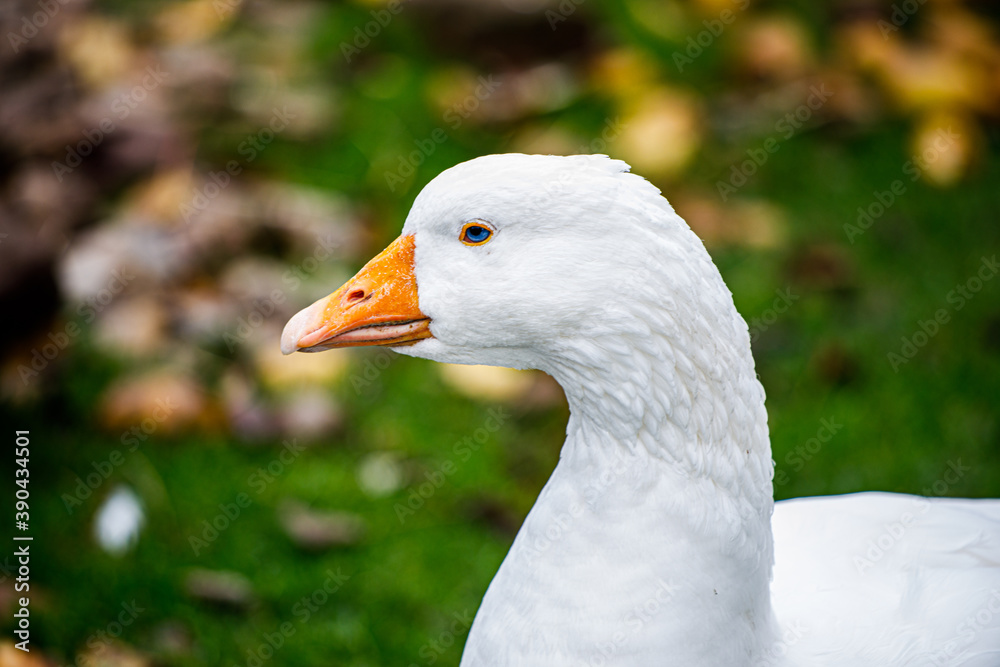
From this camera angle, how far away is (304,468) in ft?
12.5

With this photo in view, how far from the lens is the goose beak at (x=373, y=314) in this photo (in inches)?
76.1

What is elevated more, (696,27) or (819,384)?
(696,27)

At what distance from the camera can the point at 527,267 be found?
1.80 metres

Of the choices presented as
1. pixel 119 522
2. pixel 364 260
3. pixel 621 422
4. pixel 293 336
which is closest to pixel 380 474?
pixel 119 522

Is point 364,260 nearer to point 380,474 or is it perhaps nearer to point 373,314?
point 380,474

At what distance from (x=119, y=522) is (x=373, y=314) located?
2034 mm

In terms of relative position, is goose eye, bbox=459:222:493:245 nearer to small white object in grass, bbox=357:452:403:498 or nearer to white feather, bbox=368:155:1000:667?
white feather, bbox=368:155:1000:667

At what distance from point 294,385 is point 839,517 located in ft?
7.94

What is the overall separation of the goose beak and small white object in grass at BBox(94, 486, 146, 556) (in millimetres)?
1841

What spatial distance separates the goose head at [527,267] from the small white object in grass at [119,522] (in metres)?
1.86

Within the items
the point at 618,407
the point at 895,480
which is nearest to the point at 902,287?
the point at 895,480

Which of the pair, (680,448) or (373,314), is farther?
(373,314)

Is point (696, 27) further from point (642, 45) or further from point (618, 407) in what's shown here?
point (618, 407)

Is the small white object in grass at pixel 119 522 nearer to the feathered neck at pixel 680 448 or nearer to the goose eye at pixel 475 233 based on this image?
the feathered neck at pixel 680 448
